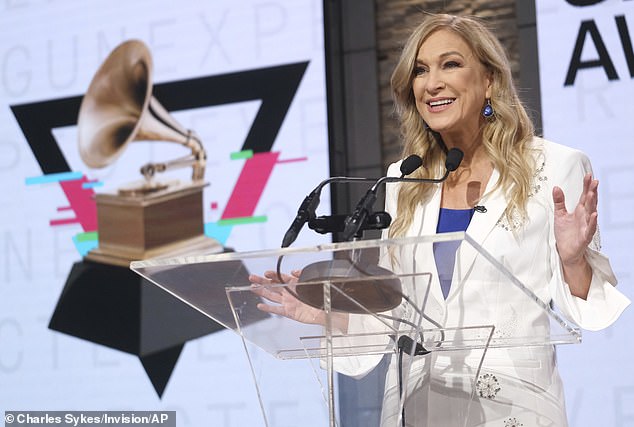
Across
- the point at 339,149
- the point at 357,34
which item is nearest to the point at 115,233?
the point at 339,149

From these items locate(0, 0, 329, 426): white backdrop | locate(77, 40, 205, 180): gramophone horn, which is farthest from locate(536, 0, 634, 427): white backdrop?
locate(77, 40, 205, 180): gramophone horn

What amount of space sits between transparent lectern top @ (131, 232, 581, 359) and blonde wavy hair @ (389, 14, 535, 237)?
50 cm

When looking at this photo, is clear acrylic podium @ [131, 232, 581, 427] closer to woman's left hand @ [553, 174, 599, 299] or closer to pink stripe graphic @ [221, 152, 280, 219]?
woman's left hand @ [553, 174, 599, 299]

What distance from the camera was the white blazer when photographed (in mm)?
1597

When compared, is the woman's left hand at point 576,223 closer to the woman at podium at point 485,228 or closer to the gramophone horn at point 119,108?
the woman at podium at point 485,228

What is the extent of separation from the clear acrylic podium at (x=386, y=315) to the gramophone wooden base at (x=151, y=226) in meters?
2.19

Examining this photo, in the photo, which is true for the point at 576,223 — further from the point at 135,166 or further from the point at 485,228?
the point at 135,166

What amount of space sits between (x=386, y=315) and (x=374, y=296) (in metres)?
0.06

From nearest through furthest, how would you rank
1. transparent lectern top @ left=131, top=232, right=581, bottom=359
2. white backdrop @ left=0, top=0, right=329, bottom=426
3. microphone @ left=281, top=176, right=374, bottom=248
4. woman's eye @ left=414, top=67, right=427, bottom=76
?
transparent lectern top @ left=131, top=232, right=581, bottom=359 → microphone @ left=281, top=176, right=374, bottom=248 → woman's eye @ left=414, top=67, right=427, bottom=76 → white backdrop @ left=0, top=0, right=329, bottom=426

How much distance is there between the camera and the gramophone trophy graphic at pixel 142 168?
3961 mm

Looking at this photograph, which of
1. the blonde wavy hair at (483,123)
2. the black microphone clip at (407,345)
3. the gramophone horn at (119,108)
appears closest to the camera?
the black microphone clip at (407,345)

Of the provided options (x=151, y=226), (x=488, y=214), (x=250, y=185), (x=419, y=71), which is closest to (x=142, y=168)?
(x=151, y=226)

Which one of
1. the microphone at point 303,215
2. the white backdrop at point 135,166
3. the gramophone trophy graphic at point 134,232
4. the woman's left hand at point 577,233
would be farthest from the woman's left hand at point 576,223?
the gramophone trophy graphic at point 134,232

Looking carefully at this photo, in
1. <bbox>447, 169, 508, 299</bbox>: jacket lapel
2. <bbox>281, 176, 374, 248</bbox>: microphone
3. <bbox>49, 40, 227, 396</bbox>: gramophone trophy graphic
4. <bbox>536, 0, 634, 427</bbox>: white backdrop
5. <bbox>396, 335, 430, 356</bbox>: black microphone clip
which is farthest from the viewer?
<bbox>49, 40, 227, 396</bbox>: gramophone trophy graphic
